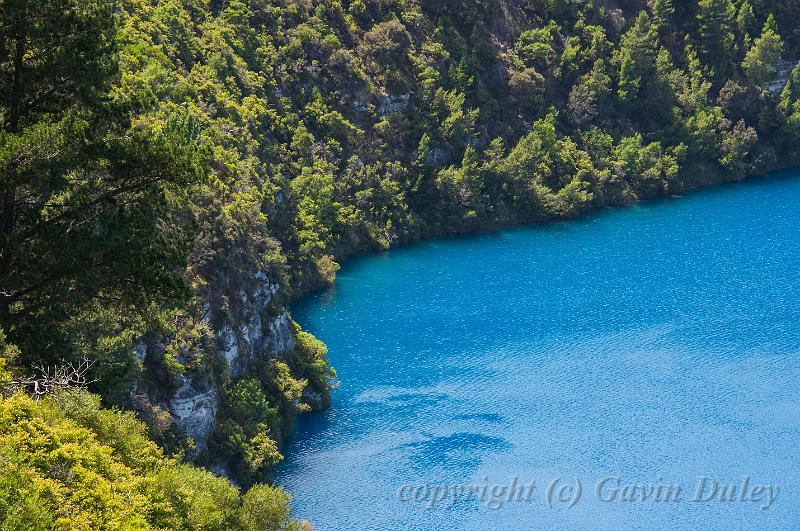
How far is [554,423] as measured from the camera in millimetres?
54812

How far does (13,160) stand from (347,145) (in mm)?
61028

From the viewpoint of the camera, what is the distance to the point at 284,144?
7950 cm

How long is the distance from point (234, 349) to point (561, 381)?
21220mm

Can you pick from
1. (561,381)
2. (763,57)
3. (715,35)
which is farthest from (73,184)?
(763,57)

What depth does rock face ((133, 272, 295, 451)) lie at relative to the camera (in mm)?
47625

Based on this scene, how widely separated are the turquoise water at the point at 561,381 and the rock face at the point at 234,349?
535cm

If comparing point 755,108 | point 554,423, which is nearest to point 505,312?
point 554,423

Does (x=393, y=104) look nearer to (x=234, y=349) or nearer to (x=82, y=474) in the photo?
(x=234, y=349)

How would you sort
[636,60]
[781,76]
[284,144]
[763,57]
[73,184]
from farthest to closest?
[781,76]
[763,57]
[636,60]
[284,144]
[73,184]

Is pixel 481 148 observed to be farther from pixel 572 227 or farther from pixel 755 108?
pixel 755 108

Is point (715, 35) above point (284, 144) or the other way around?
above

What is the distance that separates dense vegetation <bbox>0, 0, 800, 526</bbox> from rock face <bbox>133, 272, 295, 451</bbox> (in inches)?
24.2

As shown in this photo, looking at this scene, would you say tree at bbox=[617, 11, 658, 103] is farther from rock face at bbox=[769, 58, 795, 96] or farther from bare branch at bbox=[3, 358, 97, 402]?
bare branch at bbox=[3, 358, 97, 402]

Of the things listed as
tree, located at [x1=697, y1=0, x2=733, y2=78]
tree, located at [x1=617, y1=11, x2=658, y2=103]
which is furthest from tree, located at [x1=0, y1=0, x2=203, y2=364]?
tree, located at [x1=697, y1=0, x2=733, y2=78]
